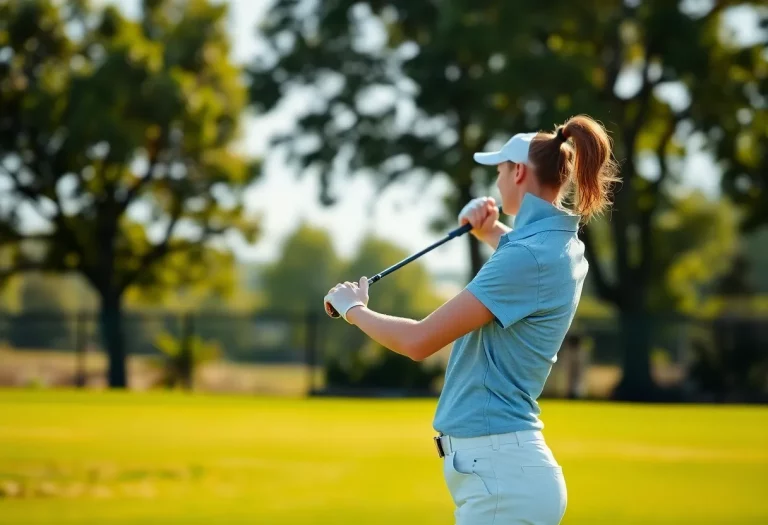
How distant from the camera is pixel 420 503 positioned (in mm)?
11062

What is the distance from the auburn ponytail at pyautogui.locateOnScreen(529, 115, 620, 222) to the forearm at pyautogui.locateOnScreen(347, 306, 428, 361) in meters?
0.65

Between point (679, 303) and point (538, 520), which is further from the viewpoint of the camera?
point (679, 303)

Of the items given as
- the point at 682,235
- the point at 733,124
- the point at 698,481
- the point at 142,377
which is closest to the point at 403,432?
the point at 698,481

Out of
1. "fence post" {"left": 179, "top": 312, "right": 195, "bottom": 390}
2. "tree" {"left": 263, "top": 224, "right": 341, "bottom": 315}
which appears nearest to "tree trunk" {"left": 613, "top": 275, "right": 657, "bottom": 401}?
"fence post" {"left": 179, "top": 312, "right": 195, "bottom": 390}

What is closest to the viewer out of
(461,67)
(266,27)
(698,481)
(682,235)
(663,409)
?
(698,481)

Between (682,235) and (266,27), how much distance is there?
17.7 metres

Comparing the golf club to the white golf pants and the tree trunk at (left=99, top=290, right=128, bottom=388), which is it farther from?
the tree trunk at (left=99, top=290, right=128, bottom=388)

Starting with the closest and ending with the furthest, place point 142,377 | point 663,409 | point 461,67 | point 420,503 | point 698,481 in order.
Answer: point 420,503
point 698,481
point 663,409
point 461,67
point 142,377

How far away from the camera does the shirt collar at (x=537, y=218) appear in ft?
12.6

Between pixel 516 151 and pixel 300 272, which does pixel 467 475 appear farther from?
pixel 300 272

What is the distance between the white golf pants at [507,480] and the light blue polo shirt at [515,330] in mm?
43

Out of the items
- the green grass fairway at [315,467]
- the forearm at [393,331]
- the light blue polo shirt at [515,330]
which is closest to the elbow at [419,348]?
the forearm at [393,331]

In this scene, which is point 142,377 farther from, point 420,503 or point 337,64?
point 420,503

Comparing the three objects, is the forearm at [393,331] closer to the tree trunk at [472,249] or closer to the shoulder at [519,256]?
the shoulder at [519,256]
